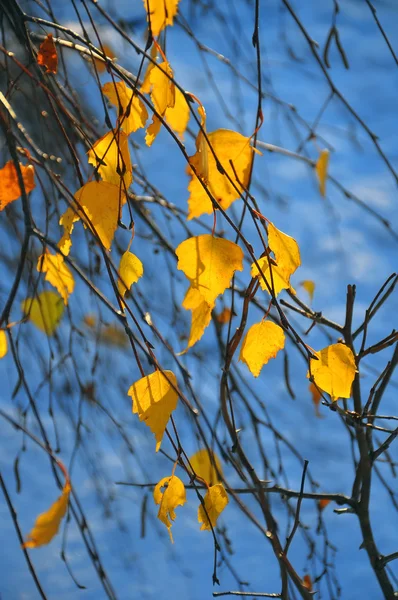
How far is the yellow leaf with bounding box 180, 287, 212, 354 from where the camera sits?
0.46 m

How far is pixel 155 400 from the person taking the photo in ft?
1.51

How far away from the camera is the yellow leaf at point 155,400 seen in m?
0.45

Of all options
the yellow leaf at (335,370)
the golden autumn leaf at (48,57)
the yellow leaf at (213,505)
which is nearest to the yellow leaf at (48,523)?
the yellow leaf at (213,505)

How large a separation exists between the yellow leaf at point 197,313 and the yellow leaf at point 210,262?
0.03 ft

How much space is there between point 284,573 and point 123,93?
1.18 feet

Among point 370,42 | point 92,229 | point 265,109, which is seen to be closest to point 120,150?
point 92,229

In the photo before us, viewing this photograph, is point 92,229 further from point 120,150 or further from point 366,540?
point 366,540

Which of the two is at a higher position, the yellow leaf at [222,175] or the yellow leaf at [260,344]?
the yellow leaf at [222,175]

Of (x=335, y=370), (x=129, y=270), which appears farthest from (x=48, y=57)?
(x=335, y=370)

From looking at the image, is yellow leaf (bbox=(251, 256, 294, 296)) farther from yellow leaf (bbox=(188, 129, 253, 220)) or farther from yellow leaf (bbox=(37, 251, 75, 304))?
yellow leaf (bbox=(37, 251, 75, 304))

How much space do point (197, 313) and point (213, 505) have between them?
0.42ft

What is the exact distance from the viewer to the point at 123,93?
522mm

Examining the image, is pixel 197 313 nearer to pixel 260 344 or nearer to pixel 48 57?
pixel 260 344

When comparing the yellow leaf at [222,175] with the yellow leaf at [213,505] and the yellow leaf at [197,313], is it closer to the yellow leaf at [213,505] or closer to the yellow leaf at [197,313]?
the yellow leaf at [197,313]
